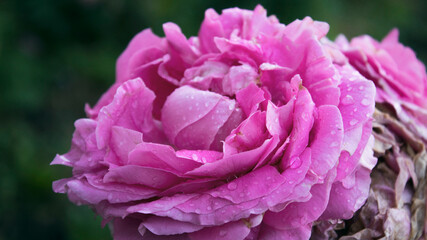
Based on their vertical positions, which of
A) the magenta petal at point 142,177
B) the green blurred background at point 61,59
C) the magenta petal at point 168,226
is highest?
the magenta petal at point 142,177

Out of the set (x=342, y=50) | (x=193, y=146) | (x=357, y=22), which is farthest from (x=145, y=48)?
(x=357, y=22)

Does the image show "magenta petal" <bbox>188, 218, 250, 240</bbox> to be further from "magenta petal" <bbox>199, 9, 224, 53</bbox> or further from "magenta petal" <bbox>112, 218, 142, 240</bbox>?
"magenta petal" <bbox>199, 9, 224, 53</bbox>

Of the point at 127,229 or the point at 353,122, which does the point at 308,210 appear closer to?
the point at 353,122

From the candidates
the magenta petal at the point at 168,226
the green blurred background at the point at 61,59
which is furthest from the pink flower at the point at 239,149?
the green blurred background at the point at 61,59

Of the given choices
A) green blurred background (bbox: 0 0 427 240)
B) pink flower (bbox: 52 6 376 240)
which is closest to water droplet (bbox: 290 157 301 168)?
pink flower (bbox: 52 6 376 240)

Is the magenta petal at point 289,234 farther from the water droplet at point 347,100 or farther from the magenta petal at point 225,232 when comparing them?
the water droplet at point 347,100

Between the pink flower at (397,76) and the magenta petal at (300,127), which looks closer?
the magenta petal at (300,127)

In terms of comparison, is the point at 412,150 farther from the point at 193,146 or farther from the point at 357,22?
the point at 357,22
